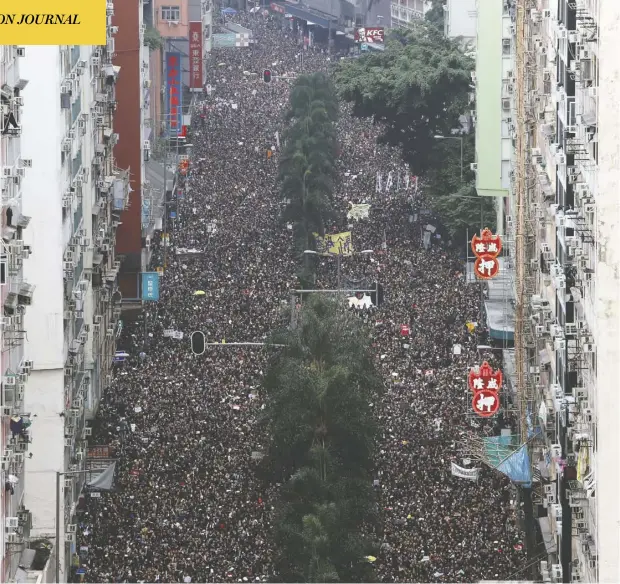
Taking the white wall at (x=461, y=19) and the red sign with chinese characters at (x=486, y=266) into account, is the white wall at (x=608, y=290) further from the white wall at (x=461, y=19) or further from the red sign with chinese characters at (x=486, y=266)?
the white wall at (x=461, y=19)

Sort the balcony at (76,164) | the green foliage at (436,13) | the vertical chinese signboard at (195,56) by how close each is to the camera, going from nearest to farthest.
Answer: the balcony at (76,164)
the vertical chinese signboard at (195,56)
the green foliage at (436,13)

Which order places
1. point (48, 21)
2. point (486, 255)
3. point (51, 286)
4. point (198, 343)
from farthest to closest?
point (486, 255) < point (198, 343) < point (51, 286) < point (48, 21)

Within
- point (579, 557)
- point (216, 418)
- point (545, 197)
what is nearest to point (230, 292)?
point (216, 418)

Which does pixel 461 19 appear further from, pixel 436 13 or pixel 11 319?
pixel 11 319

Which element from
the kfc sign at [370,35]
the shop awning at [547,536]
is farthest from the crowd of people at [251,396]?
the kfc sign at [370,35]

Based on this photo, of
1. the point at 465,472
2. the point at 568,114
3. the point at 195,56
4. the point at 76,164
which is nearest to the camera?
the point at 568,114

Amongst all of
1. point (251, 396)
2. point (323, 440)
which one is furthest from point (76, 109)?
point (323, 440)

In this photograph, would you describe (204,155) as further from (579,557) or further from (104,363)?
(579,557)
